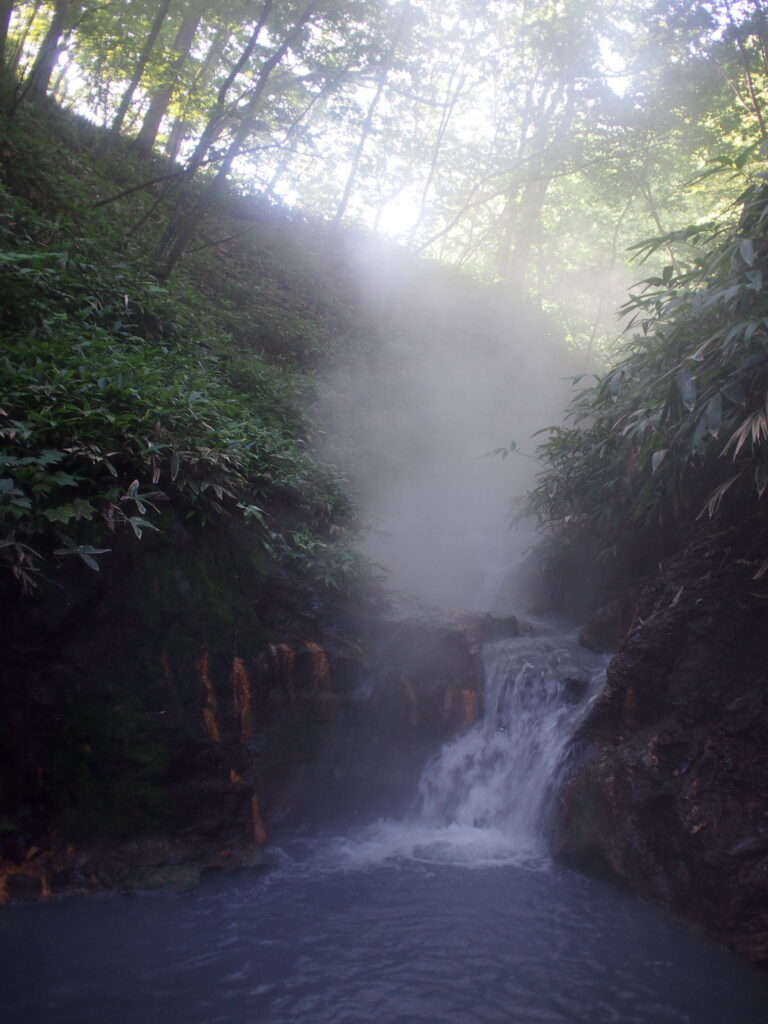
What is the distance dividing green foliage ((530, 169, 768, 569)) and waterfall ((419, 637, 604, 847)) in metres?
2.13

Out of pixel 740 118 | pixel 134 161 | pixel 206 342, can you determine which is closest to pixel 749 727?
pixel 206 342

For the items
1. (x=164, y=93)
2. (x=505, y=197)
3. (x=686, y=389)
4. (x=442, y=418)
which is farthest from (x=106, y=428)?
(x=505, y=197)

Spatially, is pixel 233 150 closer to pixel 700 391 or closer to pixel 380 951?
pixel 700 391

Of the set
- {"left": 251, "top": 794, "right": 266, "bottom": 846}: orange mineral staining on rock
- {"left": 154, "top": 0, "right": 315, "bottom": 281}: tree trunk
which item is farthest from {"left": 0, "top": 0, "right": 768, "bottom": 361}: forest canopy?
{"left": 251, "top": 794, "right": 266, "bottom": 846}: orange mineral staining on rock

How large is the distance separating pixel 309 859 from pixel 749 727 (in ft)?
12.7

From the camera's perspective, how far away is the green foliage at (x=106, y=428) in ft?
16.2

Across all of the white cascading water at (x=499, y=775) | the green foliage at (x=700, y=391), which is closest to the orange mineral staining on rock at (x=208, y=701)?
the white cascading water at (x=499, y=775)

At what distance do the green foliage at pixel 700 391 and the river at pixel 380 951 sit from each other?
11.4 feet

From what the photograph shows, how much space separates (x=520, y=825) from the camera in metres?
6.46

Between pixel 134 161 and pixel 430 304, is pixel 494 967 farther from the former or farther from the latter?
pixel 430 304

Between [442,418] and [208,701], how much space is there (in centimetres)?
1138

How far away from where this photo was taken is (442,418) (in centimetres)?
1598

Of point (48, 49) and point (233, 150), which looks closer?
point (233, 150)

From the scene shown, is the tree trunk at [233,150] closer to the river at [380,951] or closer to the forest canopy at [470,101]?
the forest canopy at [470,101]
